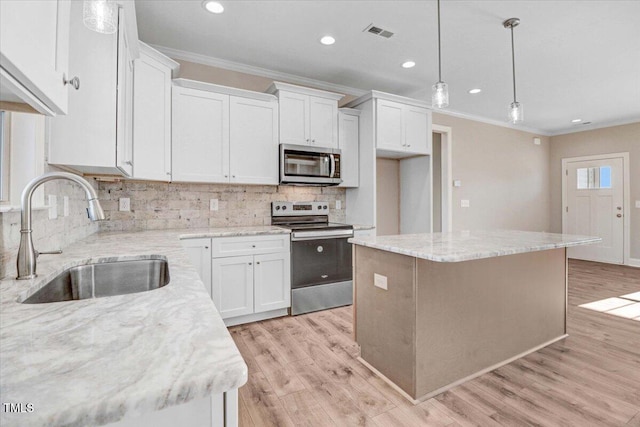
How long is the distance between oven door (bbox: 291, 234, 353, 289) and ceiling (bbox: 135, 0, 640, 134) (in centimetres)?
192

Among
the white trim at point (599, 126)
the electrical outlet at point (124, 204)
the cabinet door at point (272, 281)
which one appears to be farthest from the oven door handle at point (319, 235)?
the white trim at point (599, 126)

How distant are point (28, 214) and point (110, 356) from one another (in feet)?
2.82

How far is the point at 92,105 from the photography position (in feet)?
5.36

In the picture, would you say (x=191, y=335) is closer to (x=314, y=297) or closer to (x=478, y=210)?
(x=314, y=297)

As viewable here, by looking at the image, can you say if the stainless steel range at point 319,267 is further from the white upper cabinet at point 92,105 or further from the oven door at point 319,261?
the white upper cabinet at point 92,105

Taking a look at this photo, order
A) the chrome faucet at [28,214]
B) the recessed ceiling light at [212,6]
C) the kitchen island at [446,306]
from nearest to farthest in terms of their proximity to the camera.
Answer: the chrome faucet at [28,214], the kitchen island at [446,306], the recessed ceiling light at [212,6]

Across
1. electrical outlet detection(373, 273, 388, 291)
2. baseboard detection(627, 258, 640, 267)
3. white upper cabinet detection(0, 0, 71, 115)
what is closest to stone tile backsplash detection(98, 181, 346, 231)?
electrical outlet detection(373, 273, 388, 291)

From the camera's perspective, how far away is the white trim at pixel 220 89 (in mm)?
2830

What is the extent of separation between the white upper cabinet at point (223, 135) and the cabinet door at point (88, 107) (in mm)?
1083

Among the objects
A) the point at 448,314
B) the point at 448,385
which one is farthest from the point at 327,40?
the point at 448,385

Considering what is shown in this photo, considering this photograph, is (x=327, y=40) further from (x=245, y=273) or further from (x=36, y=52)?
(x=36, y=52)

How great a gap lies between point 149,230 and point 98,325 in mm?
2544

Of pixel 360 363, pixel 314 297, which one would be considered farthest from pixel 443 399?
pixel 314 297

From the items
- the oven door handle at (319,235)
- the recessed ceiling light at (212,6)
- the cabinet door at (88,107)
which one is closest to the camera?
the cabinet door at (88,107)
